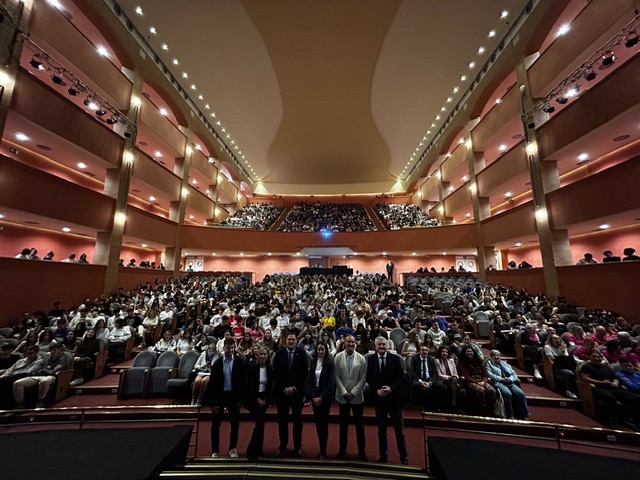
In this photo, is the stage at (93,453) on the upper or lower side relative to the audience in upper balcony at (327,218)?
lower

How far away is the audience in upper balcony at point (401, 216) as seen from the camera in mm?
19625

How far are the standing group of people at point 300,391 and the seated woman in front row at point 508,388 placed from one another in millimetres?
1856

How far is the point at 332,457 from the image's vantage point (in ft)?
9.34

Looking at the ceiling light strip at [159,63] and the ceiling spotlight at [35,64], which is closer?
the ceiling spotlight at [35,64]

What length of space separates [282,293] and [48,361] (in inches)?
285

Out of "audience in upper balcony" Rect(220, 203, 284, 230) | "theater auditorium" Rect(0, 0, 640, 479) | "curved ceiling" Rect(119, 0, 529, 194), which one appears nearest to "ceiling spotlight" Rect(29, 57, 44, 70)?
"theater auditorium" Rect(0, 0, 640, 479)

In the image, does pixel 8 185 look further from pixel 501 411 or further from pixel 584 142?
pixel 584 142

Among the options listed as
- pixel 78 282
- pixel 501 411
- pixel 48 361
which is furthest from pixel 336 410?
pixel 78 282

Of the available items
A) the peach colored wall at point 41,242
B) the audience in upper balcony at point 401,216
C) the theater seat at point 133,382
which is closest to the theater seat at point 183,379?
the theater seat at point 133,382

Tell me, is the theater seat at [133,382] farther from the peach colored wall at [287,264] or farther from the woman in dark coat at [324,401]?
the peach colored wall at [287,264]

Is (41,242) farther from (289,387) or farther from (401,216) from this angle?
(401,216)

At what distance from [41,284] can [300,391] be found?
9633 mm

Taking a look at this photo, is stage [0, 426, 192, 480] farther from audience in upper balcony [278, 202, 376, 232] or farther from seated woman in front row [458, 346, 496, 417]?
audience in upper balcony [278, 202, 376, 232]

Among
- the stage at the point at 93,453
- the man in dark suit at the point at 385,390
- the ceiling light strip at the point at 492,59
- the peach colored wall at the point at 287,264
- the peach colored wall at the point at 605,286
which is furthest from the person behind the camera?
the peach colored wall at the point at 287,264
